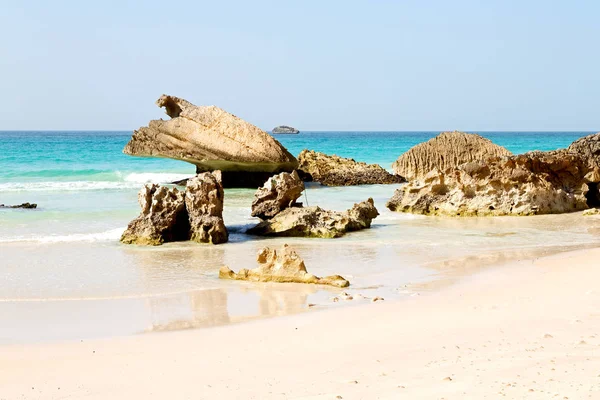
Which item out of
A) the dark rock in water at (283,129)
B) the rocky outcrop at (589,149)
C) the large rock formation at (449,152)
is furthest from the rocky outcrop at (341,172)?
the dark rock in water at (283,129)

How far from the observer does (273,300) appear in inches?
267

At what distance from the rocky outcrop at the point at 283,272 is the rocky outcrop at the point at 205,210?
9.48 feet

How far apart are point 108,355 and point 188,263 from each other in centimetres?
411

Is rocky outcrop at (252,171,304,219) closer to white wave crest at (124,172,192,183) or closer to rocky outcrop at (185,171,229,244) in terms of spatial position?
rocky outcrop at (185,171,229,244)

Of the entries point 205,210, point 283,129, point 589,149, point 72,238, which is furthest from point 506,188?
point 283,129

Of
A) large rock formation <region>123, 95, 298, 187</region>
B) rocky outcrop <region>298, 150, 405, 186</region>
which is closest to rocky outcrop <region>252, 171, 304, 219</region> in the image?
large rock formation <region>123, 95, 298, 187</region>

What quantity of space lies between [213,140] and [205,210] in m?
7.73

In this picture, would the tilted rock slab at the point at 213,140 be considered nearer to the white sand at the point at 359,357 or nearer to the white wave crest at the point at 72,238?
the white wave crest at the point at 72,238

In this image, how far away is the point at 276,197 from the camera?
39.1ft

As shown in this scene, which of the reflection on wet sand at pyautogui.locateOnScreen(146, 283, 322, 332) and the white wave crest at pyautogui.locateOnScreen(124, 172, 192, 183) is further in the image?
the white wave crest at pyautogui.locateOnScreen(124, 172, 192, 183)

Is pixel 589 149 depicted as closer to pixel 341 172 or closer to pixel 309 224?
pixel 309 224

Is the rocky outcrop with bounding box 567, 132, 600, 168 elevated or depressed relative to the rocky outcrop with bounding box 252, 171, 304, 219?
elevated

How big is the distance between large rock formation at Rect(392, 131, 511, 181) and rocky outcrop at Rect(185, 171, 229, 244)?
30.1 ft

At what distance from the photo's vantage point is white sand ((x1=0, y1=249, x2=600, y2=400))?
3.93 m
